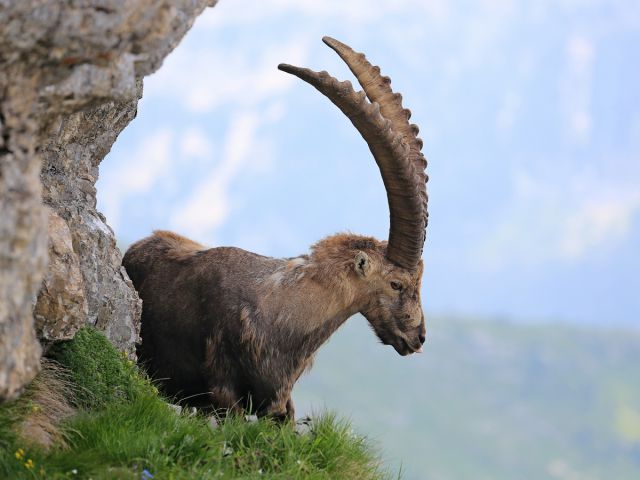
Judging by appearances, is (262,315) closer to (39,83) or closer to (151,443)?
(151,443)

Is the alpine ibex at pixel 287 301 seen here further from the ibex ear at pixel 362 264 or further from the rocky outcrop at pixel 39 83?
the rocky outcrop at pixel 39 83

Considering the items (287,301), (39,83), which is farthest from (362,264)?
(39,83)

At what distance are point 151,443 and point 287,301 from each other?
3.17 m

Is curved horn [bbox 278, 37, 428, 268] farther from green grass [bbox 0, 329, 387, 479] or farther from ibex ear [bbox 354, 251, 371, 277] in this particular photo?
green grass [bbox 0, 329, 387, 479]

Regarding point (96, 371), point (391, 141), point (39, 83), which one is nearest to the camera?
point (39, 83)

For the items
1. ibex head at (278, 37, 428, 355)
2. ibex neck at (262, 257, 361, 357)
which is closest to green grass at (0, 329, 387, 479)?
ibex neck at (262, 257, 361, 357)

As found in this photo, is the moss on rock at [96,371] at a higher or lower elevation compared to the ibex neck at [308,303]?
lower

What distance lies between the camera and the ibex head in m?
11.0

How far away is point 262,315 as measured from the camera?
1118cm

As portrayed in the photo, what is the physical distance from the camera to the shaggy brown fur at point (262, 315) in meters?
11.2

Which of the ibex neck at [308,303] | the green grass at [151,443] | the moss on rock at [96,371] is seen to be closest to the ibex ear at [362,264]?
the ibex neck at [308,303]


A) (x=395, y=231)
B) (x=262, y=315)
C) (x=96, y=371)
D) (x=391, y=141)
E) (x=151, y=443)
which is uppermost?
(x=391, y=141)

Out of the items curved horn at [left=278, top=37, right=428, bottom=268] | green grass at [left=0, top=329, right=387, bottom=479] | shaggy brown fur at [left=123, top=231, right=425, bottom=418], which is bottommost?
green grass at [left=0, top=329, right=387, bottom=479]

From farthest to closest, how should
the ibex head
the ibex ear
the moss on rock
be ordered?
the ibex ear < the ibex head < the moss on rock
